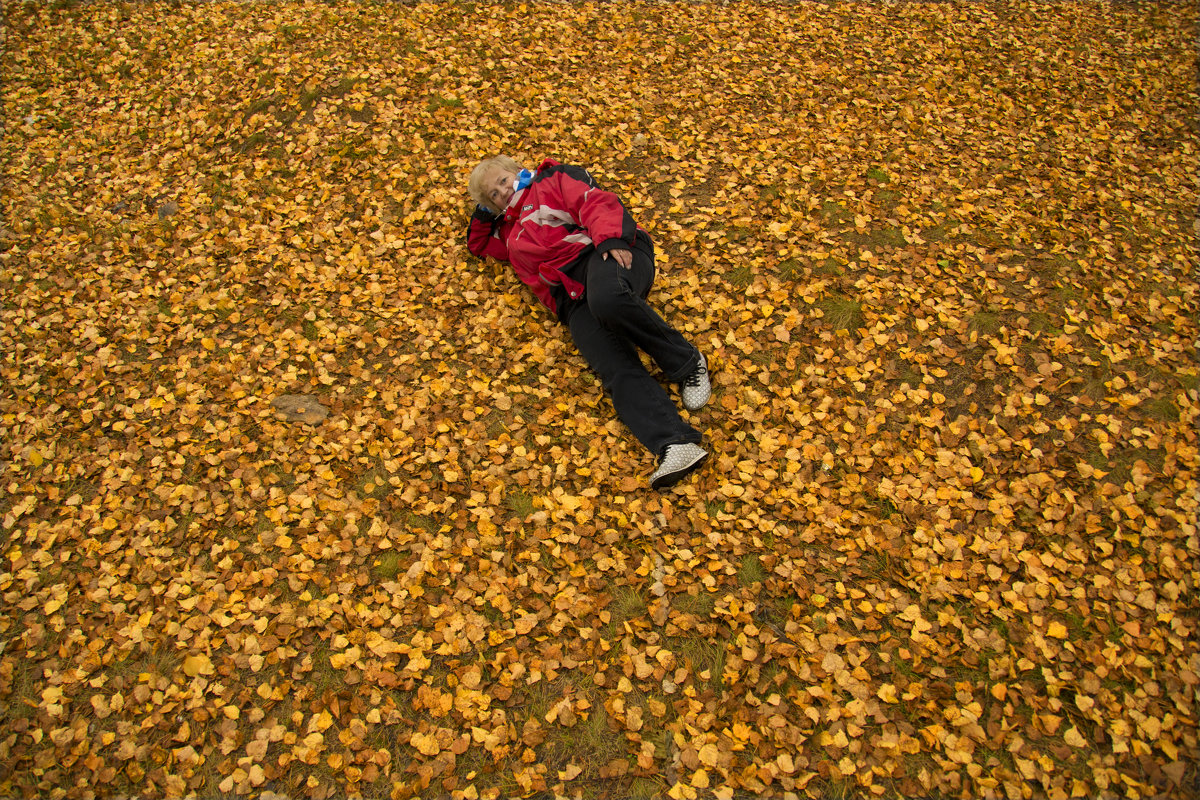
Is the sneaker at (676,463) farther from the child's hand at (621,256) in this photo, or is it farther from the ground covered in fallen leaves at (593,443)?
the child's hand at (621,256)

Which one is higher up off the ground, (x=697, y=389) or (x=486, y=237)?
(x=486, y=237)

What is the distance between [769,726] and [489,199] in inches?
146

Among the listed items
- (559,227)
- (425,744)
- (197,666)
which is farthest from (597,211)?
(197,666)

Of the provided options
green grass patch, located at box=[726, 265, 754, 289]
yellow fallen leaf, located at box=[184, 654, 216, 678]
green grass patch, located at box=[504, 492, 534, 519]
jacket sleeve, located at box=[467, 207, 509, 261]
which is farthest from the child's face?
yellow fallen leaf, located at box=[184, 654, 216, 678]

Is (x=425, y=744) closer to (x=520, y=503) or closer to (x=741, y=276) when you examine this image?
(x=520, y=503)

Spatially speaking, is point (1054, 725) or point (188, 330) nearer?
point (1054, 725)

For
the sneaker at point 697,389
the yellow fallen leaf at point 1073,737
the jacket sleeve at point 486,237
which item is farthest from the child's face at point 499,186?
the yellow fallen leaf at point 1073,737

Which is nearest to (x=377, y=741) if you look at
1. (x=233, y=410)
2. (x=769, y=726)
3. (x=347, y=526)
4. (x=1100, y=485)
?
(x=347, y=526)

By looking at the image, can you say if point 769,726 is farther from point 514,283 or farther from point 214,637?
point 514,283

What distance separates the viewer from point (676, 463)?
154 inches

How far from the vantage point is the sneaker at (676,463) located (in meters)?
3.91

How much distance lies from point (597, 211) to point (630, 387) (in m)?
1.19

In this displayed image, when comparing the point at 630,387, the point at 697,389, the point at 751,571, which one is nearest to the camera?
the point at 751,571

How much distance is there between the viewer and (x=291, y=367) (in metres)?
4.74
